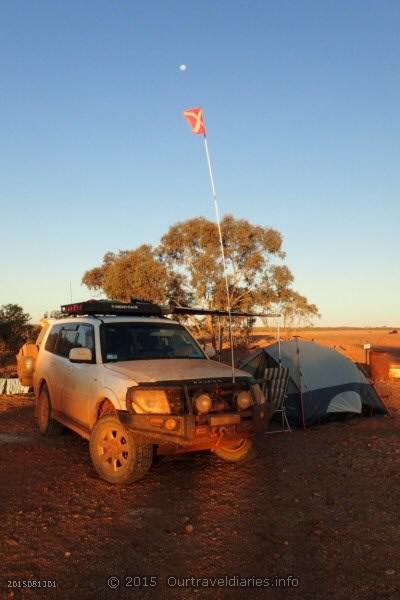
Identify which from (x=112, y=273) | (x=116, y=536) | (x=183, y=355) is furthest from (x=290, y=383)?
(x=112, y=273)

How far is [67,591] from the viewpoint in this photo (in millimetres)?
3830

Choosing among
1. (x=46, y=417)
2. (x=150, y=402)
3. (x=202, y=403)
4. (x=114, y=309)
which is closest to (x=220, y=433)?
(x=202, y=403)

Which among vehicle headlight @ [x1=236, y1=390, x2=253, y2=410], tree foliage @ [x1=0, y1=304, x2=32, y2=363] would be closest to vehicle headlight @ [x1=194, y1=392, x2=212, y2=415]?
vehicle headlight @ [x1=236, y1=390, x2=253, y2=410]

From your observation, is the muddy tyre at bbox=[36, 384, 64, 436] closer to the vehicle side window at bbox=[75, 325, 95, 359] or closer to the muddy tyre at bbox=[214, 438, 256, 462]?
the vehicle side window at bbox=[75, 325, 95, 359]

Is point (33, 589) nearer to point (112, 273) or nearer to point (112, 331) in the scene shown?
point (112, 331)

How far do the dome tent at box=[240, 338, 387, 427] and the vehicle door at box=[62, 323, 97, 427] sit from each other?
12.2ft

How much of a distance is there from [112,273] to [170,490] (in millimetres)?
26564

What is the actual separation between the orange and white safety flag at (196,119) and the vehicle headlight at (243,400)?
12.5 ft

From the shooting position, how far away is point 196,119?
8125mm

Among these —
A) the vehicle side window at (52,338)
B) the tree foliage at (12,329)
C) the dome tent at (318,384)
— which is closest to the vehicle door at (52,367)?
the vehicle side window at (52,338)

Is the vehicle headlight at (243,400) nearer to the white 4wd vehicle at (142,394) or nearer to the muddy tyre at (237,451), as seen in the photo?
the white 4wd vehicle at (142,394)

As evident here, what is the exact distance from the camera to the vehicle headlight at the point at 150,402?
6.10 metres

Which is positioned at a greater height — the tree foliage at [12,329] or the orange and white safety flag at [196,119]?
the orange and white safety flag at [196,119]

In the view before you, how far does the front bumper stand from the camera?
599 centimetres
